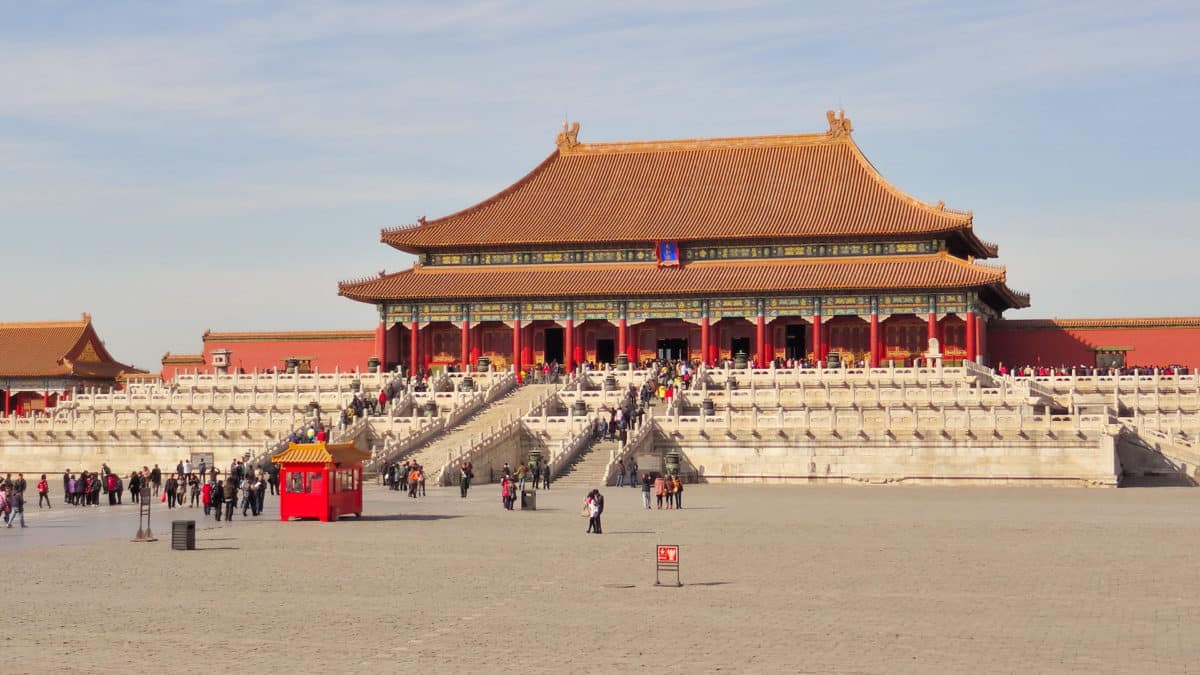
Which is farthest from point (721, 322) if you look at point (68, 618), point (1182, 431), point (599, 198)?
point (68, 618)

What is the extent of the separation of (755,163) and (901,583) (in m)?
59.7

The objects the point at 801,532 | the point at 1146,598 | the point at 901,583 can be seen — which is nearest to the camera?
the point at 1146,598

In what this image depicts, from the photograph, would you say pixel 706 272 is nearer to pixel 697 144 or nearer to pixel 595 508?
pixel 697 144

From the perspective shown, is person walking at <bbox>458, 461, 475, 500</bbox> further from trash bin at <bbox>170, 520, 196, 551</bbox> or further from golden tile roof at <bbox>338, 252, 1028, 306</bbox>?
golden tile roof at <bbox>338, 252, 1028, 306</bbox>

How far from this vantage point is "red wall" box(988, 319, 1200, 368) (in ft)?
235

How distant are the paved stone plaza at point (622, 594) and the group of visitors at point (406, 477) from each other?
585 cm

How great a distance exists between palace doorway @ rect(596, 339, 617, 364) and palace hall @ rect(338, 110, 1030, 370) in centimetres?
6

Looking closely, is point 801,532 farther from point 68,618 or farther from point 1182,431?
point 1182,431

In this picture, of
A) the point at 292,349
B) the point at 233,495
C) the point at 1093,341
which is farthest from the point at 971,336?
the point at 233,495

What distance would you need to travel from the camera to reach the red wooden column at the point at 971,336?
2776 inches

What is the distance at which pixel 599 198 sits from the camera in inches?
3258

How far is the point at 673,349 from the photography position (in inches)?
3029

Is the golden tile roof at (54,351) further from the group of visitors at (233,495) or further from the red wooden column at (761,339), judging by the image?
the group of visitors at (233,495)

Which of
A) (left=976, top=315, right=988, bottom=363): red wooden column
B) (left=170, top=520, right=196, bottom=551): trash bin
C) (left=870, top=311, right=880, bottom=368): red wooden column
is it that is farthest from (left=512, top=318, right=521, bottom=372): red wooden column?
(left=170, top=520, right=196, bottom=551): trash bin
